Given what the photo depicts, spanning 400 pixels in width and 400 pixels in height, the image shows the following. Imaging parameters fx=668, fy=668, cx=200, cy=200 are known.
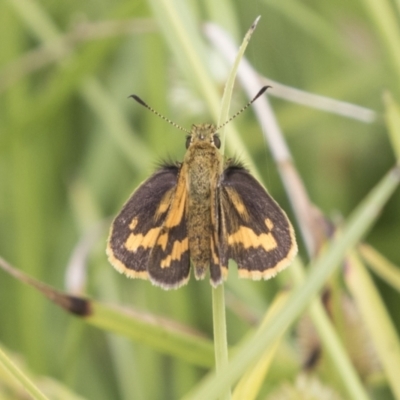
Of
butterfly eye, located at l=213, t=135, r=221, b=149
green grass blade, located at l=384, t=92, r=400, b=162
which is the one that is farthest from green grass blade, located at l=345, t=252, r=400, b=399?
butterfly eye, located at l=213, t=135, r=221, b=149

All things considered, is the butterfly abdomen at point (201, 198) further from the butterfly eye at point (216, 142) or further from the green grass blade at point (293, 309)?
the green grass blade at point (293, 309)

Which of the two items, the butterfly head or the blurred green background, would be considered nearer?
the butterfly head

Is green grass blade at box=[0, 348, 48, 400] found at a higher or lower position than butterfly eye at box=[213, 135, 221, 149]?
lower

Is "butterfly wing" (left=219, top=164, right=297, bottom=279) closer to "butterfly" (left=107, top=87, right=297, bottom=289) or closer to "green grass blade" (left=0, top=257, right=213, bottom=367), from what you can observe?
"butterfly" (left=107, top=87, right=297, bottom=289)

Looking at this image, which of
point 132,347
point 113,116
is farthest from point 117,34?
point 132,347

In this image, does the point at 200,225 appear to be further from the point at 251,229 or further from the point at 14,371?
the point at 14,371

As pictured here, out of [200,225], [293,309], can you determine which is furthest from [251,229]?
[293,309]

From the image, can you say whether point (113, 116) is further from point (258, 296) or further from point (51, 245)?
point (258, 296)

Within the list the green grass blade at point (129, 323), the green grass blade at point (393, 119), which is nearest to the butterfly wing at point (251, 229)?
the green grass blade at point (129, 323)
